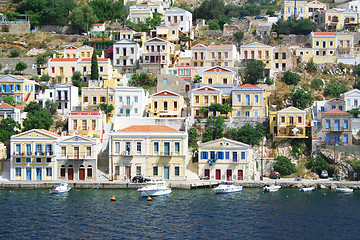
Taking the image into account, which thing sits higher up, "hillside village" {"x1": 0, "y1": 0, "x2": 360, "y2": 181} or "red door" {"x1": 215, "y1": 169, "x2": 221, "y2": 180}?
"hillside village" {"x1": 0, "y1": 0, "x2": 360, "y2": 181}

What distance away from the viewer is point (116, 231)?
4359cm

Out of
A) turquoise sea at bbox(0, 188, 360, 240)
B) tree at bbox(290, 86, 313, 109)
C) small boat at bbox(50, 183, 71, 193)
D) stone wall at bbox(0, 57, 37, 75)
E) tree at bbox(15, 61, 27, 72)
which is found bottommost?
turquoise sea at bbox(0, 188, 360, 240)

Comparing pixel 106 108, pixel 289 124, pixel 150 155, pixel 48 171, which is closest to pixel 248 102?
pixel 289 124

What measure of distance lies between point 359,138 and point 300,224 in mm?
26969

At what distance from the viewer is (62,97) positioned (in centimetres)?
7556

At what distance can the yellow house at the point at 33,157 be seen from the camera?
63.2 m

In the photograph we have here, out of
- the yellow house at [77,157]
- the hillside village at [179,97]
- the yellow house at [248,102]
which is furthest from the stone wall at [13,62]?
the yellow house at [248,102]

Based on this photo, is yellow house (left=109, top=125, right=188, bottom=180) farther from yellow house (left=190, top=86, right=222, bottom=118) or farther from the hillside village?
yellow house (left=190, top=86, right=222, bottom=118)

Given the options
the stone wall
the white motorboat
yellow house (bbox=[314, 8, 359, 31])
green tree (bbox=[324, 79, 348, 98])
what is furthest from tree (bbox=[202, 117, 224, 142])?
yellow house (bbox=[314, 8, 359, 31])

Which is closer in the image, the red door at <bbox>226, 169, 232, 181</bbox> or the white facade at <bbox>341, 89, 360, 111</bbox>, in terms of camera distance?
the red door at <bbox>226, 169, 232, 181</bbox>

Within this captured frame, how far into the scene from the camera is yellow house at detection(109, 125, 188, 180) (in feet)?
208

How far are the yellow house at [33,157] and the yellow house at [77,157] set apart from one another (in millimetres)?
809

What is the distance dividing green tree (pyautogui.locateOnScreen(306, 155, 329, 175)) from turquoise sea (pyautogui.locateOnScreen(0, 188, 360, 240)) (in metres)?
5.83

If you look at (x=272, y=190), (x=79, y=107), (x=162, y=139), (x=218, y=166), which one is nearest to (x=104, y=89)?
(x=79, y=107)
